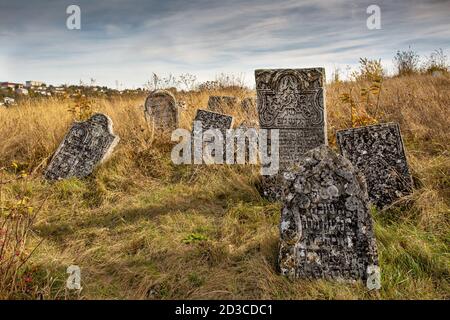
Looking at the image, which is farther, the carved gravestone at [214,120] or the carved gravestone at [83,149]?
the carved gravestone at [214,120]

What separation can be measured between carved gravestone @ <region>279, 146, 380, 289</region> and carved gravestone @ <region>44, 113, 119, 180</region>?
437cm

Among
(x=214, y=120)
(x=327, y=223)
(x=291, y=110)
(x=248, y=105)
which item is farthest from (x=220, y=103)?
(x=327, y=223)

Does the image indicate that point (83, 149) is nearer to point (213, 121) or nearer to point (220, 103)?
point (213, 121)

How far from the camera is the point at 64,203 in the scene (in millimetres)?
5555

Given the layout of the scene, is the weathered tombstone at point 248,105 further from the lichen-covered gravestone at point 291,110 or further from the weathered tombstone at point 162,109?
the lichen-covered gravestone at point 291,110

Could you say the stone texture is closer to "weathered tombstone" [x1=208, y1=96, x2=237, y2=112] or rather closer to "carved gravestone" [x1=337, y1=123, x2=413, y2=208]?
"weathered tombstone" [x1=208, y1=96, x2=237, y2=112]

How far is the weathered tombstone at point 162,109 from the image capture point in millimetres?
8586

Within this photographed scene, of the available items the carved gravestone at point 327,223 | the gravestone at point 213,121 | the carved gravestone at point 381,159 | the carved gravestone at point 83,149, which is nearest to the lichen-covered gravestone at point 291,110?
the carved gravestone at point 381,159

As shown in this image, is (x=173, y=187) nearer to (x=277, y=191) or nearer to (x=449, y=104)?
(x=277, y=191)

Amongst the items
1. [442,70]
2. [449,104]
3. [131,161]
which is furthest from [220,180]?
[442,70]

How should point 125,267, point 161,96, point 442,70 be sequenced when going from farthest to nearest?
point 442,70 < point 161,96 < point 125,267

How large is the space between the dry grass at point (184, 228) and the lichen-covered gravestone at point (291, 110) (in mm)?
725
